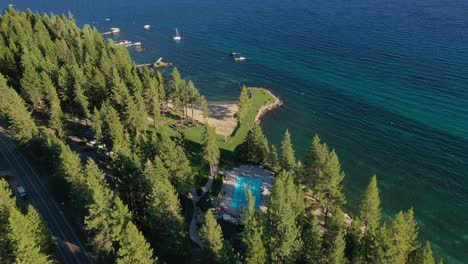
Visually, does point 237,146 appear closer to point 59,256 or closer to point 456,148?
point 59,256

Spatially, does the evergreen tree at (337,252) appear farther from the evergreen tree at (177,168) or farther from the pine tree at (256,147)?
the pine tree at (256,147)

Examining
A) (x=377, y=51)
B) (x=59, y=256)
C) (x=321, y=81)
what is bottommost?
(x=59, y=256)

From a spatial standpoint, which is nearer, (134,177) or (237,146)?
(134,177)

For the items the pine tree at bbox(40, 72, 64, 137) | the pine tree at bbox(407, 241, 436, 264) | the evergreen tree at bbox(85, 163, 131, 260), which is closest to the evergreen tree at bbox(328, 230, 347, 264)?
the pine tree at bbox(407, 241, 436, 264)

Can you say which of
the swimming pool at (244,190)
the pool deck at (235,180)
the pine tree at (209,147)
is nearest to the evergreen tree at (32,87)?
the pine tree at (209,147)

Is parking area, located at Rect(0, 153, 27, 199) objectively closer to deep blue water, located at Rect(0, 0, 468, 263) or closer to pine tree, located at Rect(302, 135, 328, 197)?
pine tree, located at Rect(302, 135, 328, 197)

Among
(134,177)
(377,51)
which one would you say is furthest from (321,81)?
(134,177)

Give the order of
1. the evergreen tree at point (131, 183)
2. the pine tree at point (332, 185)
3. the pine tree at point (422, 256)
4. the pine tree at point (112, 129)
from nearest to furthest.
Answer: the pine tree at point (422, 256), the evergreen tree at point (131, 183), the pine tree at point (332, 185), the pine tree at point (112, 129)
